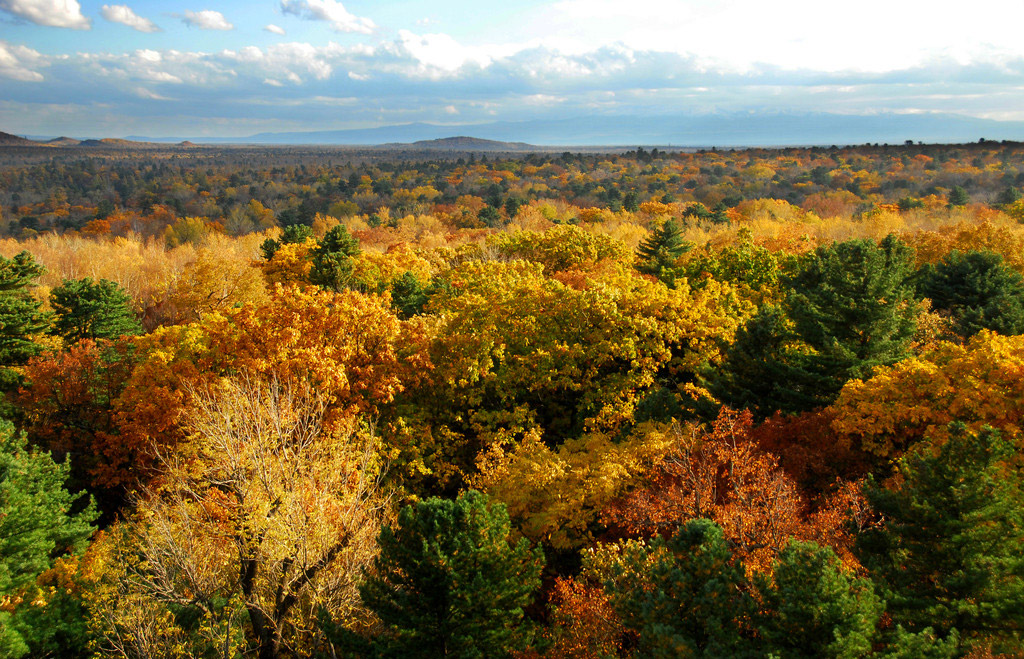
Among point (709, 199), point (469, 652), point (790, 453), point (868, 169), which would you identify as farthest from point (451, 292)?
point (868, 169)

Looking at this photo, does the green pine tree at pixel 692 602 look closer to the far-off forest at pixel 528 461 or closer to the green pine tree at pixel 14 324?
the far-off forest at pixel 528 461

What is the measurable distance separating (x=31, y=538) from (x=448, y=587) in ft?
49.0

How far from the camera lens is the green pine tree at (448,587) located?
13281 mm

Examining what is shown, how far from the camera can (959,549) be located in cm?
1152

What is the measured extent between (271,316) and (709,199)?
95231 mm

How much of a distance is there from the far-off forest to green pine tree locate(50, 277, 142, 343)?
16 centimetres

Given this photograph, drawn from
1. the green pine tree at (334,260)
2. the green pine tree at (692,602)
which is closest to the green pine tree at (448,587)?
the green pine tree at (692,602)

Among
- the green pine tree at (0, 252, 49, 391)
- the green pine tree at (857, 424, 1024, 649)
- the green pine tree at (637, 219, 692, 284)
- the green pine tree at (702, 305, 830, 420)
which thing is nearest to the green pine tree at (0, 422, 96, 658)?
the green pine tree at (0, 252, 49, 391)

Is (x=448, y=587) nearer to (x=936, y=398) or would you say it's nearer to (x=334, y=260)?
(x=936, y=398)

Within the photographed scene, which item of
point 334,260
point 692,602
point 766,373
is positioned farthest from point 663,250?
point 692,602

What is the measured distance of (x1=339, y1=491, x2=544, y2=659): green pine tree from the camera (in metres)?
13.3

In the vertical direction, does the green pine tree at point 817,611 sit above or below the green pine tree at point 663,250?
below

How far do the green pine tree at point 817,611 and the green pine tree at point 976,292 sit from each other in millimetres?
22912

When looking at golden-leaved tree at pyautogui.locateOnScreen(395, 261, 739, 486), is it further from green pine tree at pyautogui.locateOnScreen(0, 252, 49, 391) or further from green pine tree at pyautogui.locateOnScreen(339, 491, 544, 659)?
green pine tree at pyautogui.locateOnScreen(0, 252, 49, 391)
